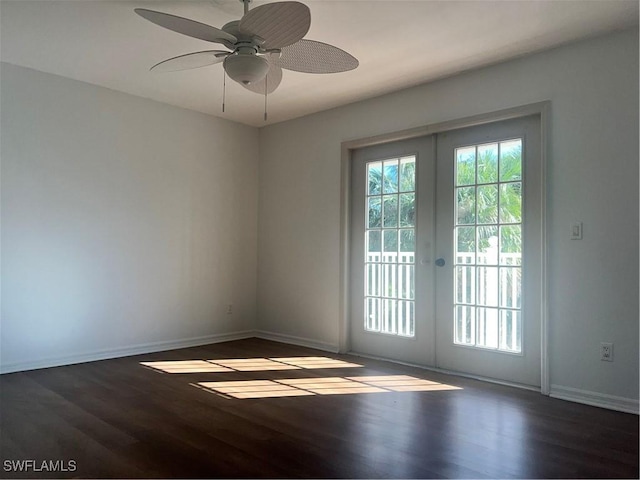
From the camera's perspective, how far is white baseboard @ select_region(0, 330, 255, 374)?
3.90m

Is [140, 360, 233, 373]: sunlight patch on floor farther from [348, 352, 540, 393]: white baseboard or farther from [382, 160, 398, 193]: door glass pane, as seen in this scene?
[382, 160, 398, 193]: door glass pane

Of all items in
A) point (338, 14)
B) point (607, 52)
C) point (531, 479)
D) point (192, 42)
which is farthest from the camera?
point (192, 42)

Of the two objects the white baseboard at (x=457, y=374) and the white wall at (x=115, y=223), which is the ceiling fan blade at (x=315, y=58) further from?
the white baseboard at (x=457, y=374)

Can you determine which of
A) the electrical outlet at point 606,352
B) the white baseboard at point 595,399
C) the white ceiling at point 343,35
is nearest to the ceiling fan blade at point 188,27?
the white ceiling at point 343,35

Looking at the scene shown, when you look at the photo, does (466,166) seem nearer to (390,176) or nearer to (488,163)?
(488,163)

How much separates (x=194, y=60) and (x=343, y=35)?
1059mm

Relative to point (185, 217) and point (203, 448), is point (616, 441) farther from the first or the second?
point (185, 217)

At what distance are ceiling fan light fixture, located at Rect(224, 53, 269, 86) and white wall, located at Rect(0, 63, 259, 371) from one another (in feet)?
7.73

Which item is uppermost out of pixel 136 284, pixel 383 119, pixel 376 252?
pixel 383 119

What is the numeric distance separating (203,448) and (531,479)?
1.55 metres

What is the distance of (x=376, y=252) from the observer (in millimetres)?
4559

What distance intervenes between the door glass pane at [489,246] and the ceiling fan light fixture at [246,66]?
6.75 feet

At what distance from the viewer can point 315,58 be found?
2.66 m

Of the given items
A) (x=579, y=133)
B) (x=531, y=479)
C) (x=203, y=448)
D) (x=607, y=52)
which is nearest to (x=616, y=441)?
(x=531, y=479)
